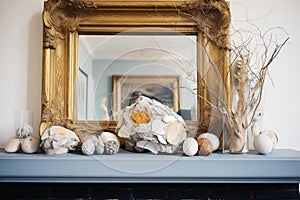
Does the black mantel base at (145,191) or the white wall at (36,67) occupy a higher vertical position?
the white wall at (36,67)

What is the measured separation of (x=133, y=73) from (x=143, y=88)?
3.8 inches

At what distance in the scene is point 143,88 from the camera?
62.2 inches

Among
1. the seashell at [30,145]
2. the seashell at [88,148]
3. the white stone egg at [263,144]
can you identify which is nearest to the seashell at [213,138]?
the white stone egg at [263,144]

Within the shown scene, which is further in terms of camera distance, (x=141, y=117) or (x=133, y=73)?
(x=133, y=73)

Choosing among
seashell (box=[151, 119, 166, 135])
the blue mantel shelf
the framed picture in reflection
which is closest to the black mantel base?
the blue mantel shelf

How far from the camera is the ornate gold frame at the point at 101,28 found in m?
1.56

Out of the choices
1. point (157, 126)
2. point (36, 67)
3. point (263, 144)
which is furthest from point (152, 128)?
point (36, 67)

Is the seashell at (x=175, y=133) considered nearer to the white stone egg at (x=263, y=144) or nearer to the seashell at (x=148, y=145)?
the seashell at (x=148, y=145)

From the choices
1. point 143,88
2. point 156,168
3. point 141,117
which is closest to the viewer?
point 156,168

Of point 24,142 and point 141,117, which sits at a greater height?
point 141,117

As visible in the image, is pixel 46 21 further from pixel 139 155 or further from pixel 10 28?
pixel 139 155

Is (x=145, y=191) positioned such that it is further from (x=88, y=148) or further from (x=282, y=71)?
(x=282, y=71)

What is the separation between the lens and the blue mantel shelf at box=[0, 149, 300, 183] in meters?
1.29

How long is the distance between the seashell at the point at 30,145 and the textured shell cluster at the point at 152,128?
394 mm
